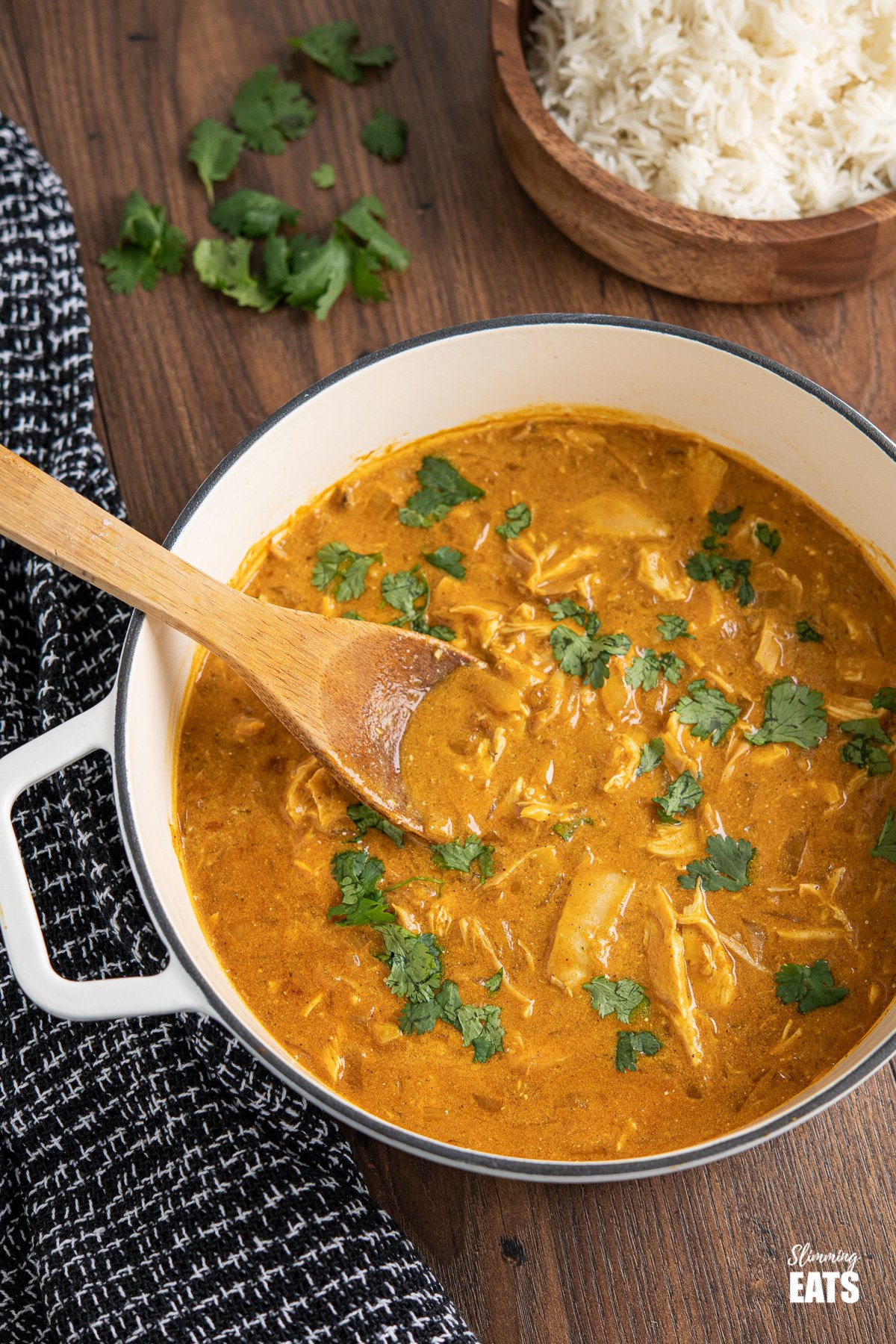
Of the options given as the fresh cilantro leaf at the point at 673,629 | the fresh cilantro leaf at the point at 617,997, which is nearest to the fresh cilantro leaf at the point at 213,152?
the fresh cilantro leaf at the point at 673,629

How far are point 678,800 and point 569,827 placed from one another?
27cm

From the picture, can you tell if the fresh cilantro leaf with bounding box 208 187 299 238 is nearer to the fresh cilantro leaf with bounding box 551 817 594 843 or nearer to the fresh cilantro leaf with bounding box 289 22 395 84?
the fresh cilantro leaf with bounding box 289 22 395 84

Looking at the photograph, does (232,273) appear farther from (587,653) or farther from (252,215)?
(587,653)

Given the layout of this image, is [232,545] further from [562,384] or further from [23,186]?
[23,186]

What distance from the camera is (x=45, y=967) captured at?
8.11 feet

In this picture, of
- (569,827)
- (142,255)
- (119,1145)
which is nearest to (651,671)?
(569,827)

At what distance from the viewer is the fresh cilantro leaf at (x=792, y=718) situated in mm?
2990

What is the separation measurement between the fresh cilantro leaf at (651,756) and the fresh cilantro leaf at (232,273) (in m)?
1.69

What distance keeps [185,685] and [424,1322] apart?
161 cm

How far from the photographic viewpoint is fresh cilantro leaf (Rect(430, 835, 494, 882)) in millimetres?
2902

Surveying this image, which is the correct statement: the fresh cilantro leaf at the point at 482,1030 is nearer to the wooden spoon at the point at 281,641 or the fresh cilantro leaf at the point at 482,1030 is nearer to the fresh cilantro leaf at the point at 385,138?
the wooden spoon at the point at 281,641

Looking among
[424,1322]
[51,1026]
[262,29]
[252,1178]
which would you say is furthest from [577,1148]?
[262,29]

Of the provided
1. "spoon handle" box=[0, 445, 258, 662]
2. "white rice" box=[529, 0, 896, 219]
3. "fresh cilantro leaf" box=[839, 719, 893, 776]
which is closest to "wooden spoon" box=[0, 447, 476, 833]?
"spoon handle" box=[0, 445, 258, 662]

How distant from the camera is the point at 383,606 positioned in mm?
3172
